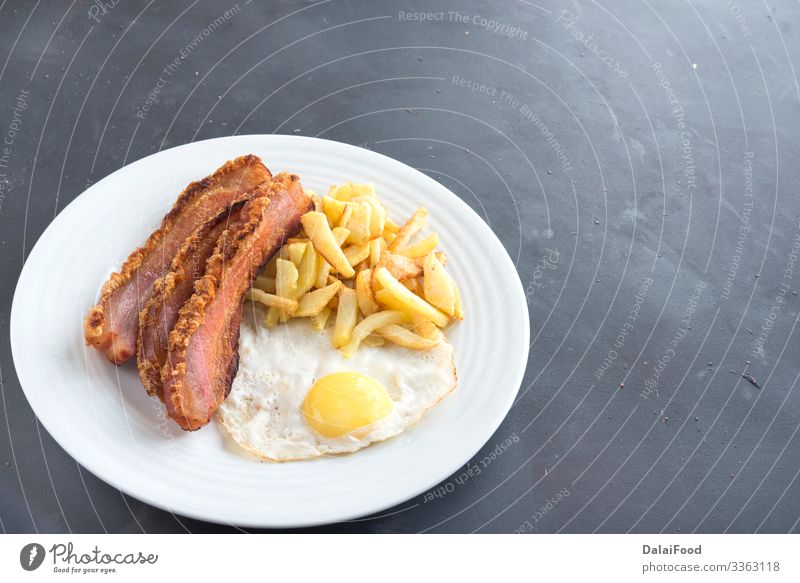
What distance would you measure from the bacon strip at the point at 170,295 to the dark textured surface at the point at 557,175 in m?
0.44

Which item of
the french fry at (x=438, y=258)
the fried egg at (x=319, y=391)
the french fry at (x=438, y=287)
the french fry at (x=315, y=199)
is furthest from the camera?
the french fry at (x=315, y=199)

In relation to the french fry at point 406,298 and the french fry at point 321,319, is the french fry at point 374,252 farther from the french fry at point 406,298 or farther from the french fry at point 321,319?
the french fry at point 321,319

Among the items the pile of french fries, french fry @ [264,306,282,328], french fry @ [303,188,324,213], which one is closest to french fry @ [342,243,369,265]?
the pile of french fries

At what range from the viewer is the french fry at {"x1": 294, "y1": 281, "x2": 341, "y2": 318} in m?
2.77

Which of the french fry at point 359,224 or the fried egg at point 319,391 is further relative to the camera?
the french fry at point 359,224

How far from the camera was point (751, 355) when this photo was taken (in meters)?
3.24

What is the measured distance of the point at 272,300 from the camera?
279 centimetres

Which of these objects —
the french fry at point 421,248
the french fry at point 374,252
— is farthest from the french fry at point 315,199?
the french fry at point 421,248

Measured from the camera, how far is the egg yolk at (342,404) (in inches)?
99.7

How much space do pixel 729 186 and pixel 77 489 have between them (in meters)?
3.21

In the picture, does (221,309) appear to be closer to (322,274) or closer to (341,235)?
(322,274)

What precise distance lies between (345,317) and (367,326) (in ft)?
0.28

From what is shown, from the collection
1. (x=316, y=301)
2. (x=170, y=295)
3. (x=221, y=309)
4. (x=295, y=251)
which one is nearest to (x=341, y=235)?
(x=295, y=251)

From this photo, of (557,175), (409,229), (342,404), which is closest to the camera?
(342,404)
